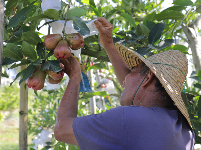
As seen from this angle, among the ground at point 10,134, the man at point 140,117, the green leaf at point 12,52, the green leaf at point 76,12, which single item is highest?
the green leaf at point 76,12

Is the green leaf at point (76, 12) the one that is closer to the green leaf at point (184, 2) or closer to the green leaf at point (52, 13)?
the green leaf at point (52, 13)

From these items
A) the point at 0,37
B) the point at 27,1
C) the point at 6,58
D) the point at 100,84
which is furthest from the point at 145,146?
the point at 100,84

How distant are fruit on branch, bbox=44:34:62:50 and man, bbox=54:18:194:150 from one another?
0.15 m

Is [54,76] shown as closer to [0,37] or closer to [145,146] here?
[0,37]

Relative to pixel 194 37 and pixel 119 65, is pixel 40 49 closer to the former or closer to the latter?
pixel 119 65

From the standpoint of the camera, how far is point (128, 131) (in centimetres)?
78

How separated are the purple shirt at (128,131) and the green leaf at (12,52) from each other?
451 millimetres

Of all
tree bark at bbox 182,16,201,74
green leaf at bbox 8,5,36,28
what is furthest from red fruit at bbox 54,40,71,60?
tree bark at bbox 182,16,201,74

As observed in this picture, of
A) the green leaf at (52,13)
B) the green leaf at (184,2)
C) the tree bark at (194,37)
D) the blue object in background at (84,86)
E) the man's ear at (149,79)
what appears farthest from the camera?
the tree bark at (194,37)

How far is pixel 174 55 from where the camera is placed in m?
1.14

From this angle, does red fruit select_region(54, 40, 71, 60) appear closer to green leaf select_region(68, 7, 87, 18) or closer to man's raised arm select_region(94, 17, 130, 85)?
green leaf select_region(68, 7, 87, 18)

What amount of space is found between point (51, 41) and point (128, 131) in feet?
1.87

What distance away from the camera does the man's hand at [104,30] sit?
4.10 ft

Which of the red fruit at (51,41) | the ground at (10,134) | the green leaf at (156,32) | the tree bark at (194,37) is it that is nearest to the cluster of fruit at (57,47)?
the red fruit at (51,41)
